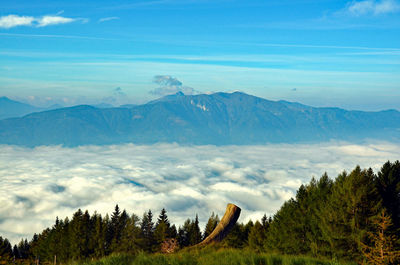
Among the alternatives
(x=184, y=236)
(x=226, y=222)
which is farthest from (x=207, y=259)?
(x=184, y=236)

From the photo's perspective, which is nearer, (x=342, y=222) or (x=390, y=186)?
(x=342, y=222)

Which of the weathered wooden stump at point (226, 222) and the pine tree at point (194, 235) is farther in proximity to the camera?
the pine tree at point (194, 235)

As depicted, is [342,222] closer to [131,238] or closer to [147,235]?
→ [131,238]

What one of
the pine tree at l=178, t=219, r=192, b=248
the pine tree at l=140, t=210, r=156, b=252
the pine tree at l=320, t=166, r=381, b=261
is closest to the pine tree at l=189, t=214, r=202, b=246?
the pine tree at l=178, t=219, r=192, b=248

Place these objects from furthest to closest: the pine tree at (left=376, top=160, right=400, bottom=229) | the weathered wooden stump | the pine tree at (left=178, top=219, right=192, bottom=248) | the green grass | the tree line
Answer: the pine tree at (left=178, top=219, right=192, bottom=248)
the pine tree at (left=376, top=160, right=400, bottom=229)
the tree line
the weathered wooden stump
the green grass

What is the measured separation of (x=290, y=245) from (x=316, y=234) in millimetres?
4171

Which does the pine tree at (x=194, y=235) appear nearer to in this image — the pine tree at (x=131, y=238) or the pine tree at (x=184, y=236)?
the pine tree at (x=184, y=236)

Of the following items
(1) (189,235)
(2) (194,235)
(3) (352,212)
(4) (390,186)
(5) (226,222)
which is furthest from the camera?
(1) (189,235)

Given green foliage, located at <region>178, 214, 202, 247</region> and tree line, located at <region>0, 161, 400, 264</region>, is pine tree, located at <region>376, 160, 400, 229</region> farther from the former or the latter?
green foliage, located at <region>178, 214, 202, 247</region>

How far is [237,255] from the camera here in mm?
11938

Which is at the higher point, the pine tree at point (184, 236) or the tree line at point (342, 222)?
the tree line at point (342, 222)

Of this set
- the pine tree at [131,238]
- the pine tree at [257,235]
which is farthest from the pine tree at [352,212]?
the pine tree at [131,238]

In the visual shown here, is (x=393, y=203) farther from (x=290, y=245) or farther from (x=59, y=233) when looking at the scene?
(x=59, y=233)

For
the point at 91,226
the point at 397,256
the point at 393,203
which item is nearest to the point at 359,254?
the point at 393,203
